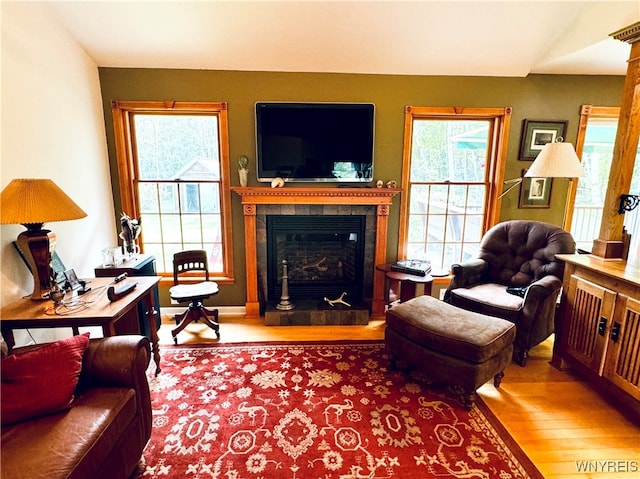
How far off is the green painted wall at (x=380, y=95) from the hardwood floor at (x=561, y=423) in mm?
1777

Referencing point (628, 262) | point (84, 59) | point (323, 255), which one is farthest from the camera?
point (323, 255)

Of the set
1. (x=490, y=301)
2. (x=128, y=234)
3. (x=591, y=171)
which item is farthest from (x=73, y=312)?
(x=591, y=171)

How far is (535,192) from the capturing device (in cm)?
368

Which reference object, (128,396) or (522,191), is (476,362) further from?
(522,191)

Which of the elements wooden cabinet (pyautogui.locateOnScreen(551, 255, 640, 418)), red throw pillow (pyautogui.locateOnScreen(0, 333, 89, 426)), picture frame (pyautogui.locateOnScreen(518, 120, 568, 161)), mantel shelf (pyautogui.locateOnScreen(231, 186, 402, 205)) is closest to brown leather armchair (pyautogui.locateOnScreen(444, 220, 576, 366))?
wooden cabinet (pyautogui.locateOnScreen(551, 255, 640, 418))

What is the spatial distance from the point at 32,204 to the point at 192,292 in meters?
1.42

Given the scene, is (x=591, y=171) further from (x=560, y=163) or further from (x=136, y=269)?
(x=136, y=269)

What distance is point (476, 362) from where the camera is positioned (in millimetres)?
2135

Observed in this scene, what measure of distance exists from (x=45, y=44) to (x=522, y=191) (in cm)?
449

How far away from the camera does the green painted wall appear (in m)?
3.26

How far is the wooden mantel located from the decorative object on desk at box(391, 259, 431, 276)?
0.73 feet

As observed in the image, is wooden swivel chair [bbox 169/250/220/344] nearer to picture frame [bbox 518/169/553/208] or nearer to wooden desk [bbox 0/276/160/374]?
wooden desk [bbox 0/276/160/374]

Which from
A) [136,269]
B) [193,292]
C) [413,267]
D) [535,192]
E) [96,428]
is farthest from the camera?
[535,192]

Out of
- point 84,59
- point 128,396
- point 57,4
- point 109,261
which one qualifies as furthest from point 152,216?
point 128,396
